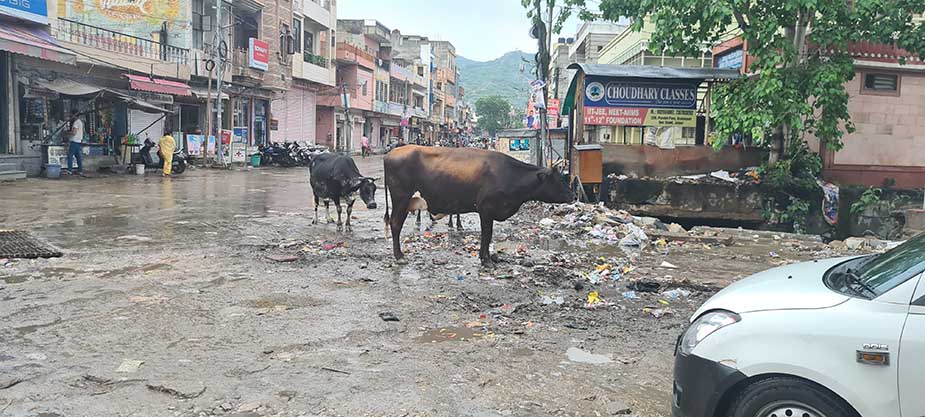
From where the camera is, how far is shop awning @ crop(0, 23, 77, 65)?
53.0 feet

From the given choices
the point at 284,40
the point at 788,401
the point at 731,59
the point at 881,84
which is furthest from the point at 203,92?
the point at 788,401

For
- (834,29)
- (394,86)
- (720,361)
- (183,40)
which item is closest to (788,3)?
(834,29)

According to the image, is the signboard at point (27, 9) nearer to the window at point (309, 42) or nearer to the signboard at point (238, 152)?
the signboard at point (238, 152)

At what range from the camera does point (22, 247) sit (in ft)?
27.9

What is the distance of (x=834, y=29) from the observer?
13.1 m

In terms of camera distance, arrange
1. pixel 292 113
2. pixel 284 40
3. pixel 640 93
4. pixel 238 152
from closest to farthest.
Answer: pixel 640 93 < pixel 238 152 < pixel 284 40 < pixel 292 113

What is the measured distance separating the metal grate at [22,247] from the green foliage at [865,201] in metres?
14.3

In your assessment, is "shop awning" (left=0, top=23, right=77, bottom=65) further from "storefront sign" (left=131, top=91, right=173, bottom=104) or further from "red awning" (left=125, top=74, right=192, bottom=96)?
"storefront sign" (left=131, top=91, right=173, bottom=104)

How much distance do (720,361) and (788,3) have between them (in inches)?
429

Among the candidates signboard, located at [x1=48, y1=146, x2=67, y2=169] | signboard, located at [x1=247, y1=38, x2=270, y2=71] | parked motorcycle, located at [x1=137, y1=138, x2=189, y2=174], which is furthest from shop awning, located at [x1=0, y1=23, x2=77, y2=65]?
signboard, located at [x1=247, y1=38, x2=270, y2=71]

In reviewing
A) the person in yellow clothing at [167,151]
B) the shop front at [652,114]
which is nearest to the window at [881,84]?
the shop front at [652,114]

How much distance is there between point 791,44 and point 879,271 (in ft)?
36.4

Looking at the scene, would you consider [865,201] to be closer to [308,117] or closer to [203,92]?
[203,92]

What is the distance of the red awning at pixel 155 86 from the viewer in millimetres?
22000
